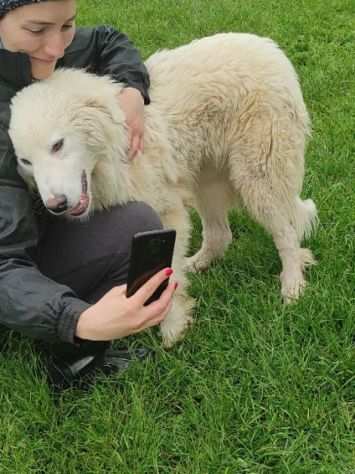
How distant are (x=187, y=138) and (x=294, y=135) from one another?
0.55m

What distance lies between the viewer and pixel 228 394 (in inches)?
99.9

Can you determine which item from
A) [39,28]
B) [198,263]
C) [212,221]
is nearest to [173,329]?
[198,263]

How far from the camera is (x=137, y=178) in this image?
300cm

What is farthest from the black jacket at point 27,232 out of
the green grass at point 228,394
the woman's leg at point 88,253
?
the green grass at point 228,394

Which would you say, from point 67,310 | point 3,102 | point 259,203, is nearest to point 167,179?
point 259,203

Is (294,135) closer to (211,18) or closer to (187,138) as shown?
(187,138)

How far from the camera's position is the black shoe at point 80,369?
8.94 ft

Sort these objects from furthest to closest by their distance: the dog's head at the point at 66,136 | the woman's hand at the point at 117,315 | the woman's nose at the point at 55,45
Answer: the dog's head at the point at 66,136 < the woman's nose at the point at 55,45 < the woman's hand at the point at 117,315

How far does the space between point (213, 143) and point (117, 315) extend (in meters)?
1.59

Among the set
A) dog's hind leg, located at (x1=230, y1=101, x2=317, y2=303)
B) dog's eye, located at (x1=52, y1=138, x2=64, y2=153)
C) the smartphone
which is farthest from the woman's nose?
dog's hind leg, located at (x1=230, y1=101, x2=317, y2=303)

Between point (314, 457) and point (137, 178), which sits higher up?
point (137, 178)

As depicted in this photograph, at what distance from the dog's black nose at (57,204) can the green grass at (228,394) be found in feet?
2.52

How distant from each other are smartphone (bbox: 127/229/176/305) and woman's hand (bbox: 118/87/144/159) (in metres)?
0.99

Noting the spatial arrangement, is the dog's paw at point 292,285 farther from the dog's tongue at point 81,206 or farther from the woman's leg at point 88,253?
the dog's tongue at point 81,206
